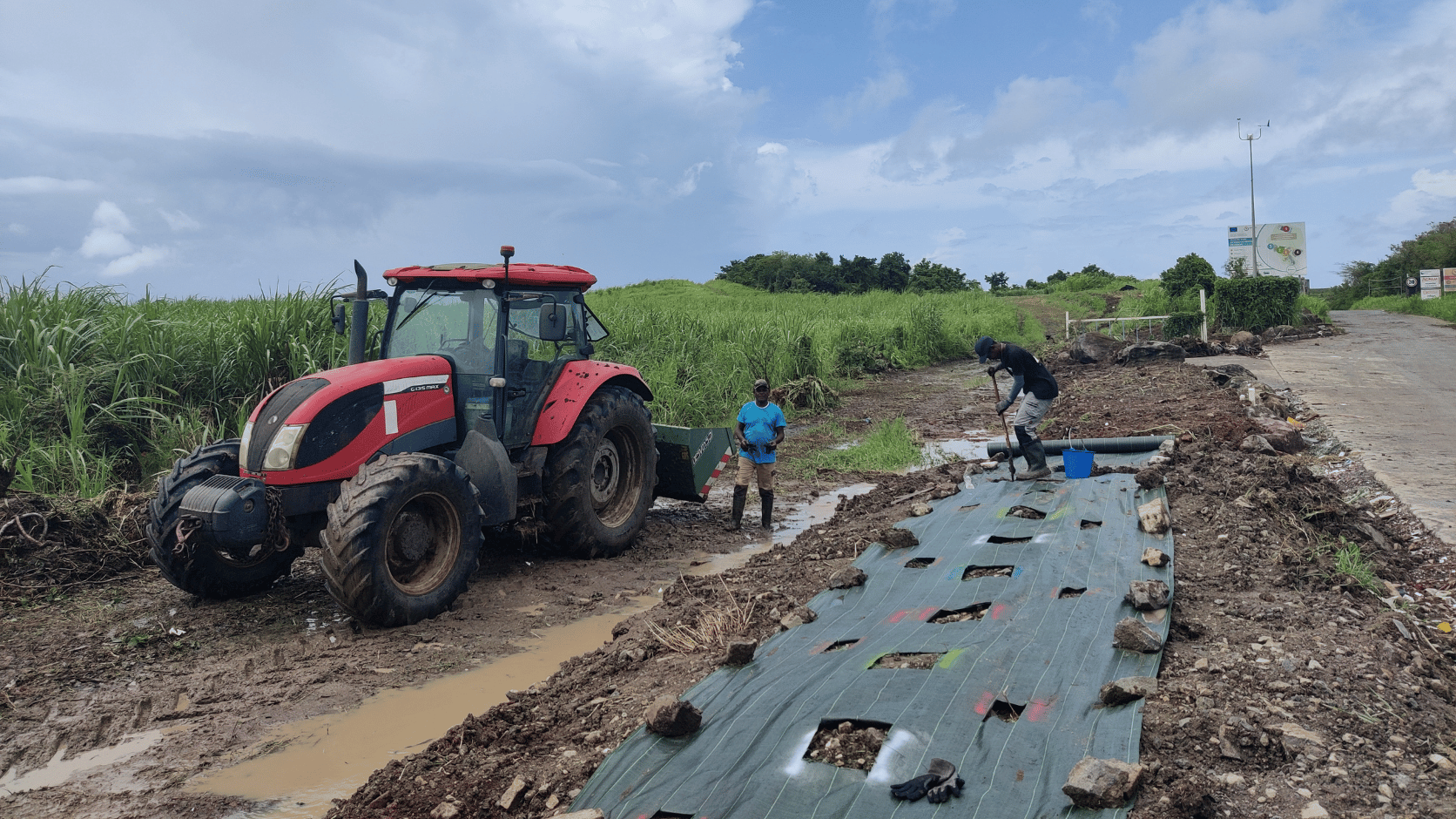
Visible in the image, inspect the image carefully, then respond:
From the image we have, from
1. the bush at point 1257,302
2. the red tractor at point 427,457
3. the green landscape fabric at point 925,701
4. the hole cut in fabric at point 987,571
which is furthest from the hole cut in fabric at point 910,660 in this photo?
the bush at point 1257,302

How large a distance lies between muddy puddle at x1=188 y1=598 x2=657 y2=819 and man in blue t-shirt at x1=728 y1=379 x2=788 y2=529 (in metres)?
3.22

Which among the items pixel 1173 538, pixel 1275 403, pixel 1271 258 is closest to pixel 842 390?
pixel 1275 403

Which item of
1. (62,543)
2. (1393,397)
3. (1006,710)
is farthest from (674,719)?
(1393,397)

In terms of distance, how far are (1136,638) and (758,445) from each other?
15.5ft

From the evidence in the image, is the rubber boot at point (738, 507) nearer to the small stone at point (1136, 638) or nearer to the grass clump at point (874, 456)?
the grass clump at point (874, 456)

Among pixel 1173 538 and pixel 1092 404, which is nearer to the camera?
pixel 1173 538

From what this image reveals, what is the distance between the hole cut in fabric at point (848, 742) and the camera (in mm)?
3342

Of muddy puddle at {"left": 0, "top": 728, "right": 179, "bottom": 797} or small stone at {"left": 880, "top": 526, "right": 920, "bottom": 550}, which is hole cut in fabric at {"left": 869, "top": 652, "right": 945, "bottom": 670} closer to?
small stone at {"left": 880, "top": 526, "right": 920, "bottom": 550}

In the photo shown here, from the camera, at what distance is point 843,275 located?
48500mm

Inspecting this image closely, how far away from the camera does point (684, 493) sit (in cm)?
866

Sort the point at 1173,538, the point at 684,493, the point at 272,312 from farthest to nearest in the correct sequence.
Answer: the point at 272,312 < the point at 684,493 < the point at 1173,538

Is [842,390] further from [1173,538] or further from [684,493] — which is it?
[1173,538]

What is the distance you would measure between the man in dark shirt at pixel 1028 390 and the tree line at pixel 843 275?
37949 millimetres

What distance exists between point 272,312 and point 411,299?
3.80m
